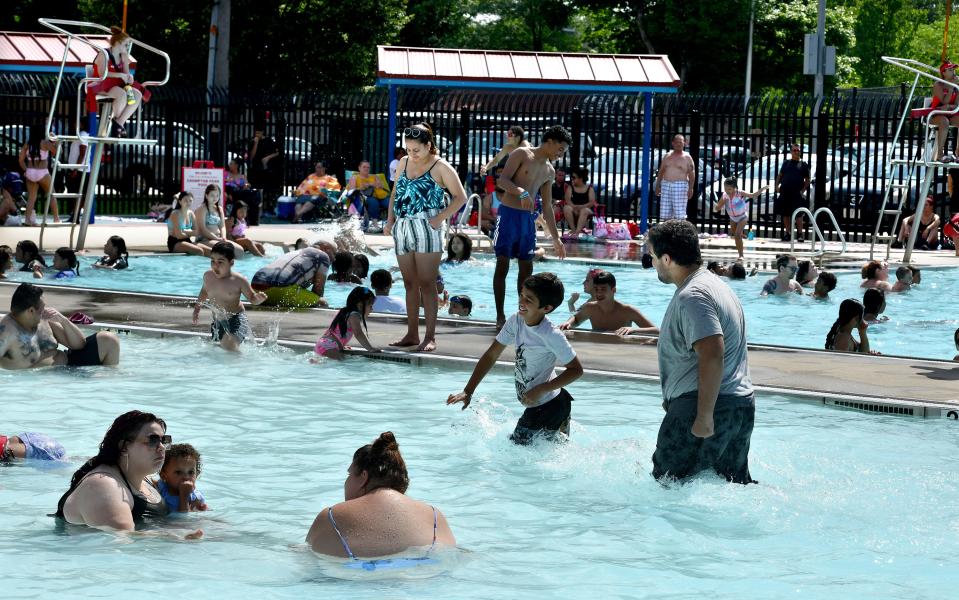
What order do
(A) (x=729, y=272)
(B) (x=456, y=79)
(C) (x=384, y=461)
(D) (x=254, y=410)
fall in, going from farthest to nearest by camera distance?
(B) (x=456, y=79) → (A) (x=729, y=272) → (D) (x=254, y=410) → (C) (x=384, y=461)

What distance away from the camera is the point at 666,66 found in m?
25.3

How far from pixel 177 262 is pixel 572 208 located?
27.6 ft

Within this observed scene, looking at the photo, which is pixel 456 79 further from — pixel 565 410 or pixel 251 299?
pixel 565 410

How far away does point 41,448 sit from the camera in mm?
8086

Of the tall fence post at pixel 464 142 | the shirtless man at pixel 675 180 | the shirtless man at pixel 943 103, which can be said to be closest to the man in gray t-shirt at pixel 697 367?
the shirtless man at pixel 943 103

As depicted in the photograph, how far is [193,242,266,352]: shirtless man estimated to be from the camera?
11742 mm

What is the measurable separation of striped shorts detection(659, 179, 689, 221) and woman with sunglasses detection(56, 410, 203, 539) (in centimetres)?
1861

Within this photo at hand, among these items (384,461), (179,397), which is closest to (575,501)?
(384,461)

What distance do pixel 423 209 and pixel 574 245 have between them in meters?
12.6

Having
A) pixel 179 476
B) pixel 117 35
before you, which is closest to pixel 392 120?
pixel 117 35

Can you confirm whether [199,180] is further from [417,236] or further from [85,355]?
[417,236]

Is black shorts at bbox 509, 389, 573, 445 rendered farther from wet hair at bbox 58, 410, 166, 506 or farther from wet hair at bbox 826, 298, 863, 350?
wet hair at bbox 826, 298, 863, 350

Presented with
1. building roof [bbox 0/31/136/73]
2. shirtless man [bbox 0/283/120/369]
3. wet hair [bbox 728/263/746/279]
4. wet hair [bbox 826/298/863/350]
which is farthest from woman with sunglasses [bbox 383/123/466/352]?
building roof [bbox 0/31/136/73]

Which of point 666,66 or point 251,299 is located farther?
point 666,66
